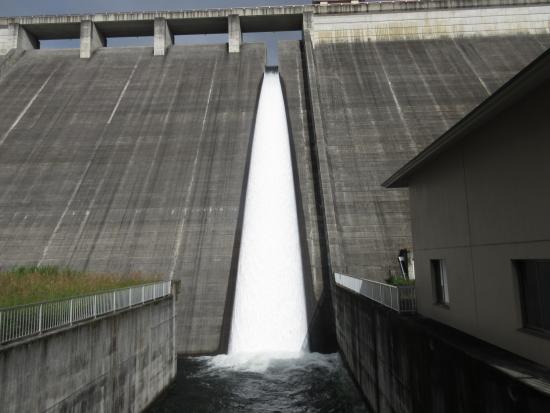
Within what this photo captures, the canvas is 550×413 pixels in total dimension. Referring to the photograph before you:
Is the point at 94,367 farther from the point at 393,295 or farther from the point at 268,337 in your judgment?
the point at 268,337

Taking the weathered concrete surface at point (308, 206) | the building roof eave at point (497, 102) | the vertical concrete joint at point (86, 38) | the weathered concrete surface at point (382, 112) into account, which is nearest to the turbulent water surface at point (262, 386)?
the weathered concrete surface at point (308, 206)

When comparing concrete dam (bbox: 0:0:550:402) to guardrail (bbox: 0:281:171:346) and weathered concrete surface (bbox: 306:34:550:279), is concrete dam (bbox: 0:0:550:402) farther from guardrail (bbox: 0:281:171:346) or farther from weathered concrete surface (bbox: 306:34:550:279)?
guardrail (bbox: 0:281:171:346)

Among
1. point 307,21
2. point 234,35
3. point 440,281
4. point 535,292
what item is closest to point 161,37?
point 234,35

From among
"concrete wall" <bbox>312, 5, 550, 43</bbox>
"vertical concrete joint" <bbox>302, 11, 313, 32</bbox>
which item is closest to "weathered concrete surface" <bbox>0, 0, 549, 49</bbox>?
"concrete wall" <bbox>312, 5, 550, 43</bbox>

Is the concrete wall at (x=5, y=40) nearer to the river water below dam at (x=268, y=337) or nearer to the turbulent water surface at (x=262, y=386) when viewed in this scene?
the river water below dam at (x=268, y=337)

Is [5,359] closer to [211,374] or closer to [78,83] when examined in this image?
[211,374]

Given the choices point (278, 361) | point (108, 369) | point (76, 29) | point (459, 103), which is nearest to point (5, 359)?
point (108, 369)
